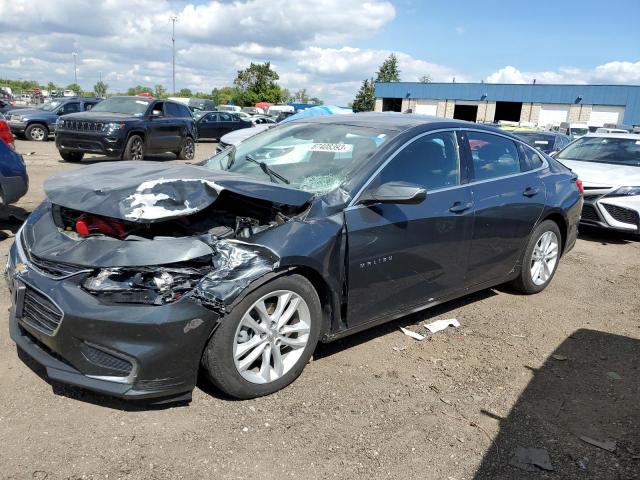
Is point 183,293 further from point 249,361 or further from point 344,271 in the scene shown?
point 344,271

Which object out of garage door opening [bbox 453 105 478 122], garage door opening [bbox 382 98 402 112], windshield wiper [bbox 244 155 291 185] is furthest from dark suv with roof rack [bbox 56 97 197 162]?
garage door opening [bbox 382 98 402 112]

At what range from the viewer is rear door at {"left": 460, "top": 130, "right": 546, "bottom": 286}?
4.38 m

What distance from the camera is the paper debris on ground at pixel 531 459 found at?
279 centimetres

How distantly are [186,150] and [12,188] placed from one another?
1014cm

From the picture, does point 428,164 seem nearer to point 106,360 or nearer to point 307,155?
point 307,155

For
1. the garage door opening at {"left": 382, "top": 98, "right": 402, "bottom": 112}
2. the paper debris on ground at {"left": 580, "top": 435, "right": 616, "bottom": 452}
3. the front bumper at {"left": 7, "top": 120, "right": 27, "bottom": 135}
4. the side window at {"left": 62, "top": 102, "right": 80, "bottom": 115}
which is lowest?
the paper debris on ground at {"left": 580, "top": 435, "right": 616, "bottom": 452}

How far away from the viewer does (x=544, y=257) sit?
5.36 m

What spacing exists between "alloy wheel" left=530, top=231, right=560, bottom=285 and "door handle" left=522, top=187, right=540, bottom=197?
1.51 ft

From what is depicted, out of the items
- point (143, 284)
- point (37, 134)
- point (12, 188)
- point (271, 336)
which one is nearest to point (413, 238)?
point (271, 336)

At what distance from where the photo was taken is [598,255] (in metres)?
7.29

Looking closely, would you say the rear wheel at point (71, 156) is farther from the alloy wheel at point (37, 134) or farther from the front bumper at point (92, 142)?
the alloy wheel at point (37, 134)

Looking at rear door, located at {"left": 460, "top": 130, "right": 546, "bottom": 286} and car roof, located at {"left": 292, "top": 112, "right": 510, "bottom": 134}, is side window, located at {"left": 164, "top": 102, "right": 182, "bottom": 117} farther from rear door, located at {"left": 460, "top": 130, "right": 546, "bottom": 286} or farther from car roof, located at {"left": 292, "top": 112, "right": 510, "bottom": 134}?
rear door, located at {"left": 460, "top": 130, "right": 546, "bottom": 286}

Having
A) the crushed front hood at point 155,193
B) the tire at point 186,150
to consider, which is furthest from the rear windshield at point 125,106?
the crushed front hood at point 155,193

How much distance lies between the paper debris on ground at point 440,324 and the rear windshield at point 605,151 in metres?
5.96
